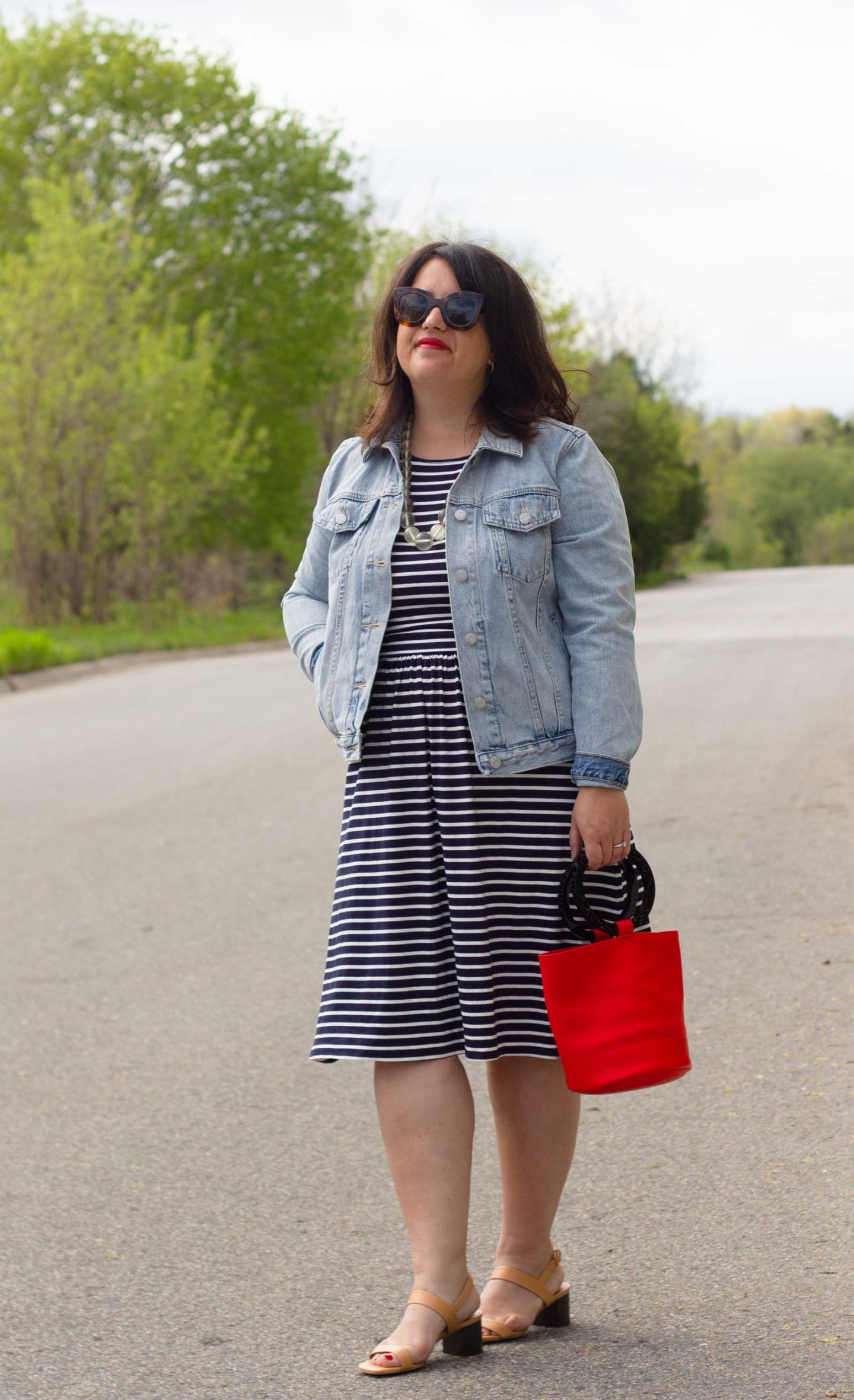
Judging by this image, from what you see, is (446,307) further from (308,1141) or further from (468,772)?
(308,1141)

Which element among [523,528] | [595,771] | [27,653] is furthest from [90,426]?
[595,771]

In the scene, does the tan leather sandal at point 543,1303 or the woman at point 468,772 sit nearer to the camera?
the woman at point 468,772

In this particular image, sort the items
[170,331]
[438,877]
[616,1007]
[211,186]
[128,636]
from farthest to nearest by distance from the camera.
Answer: [211,186]
[170,331]
[128,636]
[438,877]
[616,1007]

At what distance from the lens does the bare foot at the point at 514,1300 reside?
3002mm

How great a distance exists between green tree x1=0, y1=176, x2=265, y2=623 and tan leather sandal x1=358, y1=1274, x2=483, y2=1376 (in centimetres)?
2212

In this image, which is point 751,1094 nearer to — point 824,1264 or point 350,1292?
point 824,1264

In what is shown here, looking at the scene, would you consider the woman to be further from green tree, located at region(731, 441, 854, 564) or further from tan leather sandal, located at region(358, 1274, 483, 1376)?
green tree, located at region(731, 441, 854, 564)

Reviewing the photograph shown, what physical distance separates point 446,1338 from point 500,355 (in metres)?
1.80

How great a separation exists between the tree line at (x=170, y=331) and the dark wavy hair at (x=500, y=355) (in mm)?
17815

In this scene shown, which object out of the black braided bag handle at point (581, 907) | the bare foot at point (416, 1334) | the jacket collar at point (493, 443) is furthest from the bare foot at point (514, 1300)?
the jacket collar at point (493, 443)

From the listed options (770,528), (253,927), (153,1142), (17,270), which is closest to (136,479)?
(17,270)

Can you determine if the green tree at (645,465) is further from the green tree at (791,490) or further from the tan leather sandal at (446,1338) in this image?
the tan leather sandal at (446,1338)

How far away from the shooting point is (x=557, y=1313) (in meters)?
3.05

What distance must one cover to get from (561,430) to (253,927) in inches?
151
